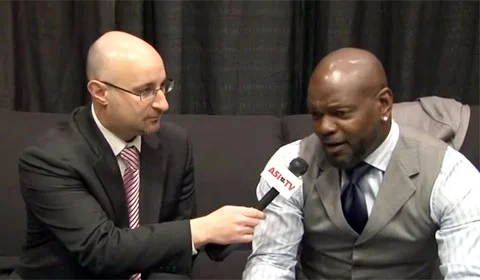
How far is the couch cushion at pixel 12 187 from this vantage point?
2186mm

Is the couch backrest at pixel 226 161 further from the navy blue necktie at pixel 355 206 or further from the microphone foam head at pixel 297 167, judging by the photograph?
the microphone foam head at pixel 297 167

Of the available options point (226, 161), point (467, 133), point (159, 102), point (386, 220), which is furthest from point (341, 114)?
point (467, 133)

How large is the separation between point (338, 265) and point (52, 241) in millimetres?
717

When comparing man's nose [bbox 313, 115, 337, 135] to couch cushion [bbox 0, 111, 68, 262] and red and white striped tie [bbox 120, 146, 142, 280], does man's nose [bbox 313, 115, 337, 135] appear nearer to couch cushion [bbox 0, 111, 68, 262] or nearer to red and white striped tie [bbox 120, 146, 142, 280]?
red and white striped tie [bbox 120, 146, 142, 280]

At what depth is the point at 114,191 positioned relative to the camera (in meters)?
1.68

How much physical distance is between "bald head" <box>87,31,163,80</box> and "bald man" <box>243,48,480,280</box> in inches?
16.3

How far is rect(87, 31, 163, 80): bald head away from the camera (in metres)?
1.65

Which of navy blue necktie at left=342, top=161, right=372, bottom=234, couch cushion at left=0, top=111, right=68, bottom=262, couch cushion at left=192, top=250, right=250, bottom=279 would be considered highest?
navy blue necktie at left=342, top=161, right=372, bottom=234

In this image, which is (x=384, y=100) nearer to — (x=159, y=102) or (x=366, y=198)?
(x=366, y=198)

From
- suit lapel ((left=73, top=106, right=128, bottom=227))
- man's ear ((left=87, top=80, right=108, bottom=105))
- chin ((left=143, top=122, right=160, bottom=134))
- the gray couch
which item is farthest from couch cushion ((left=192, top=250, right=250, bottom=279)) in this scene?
man's ear ((left=87, top=80, right=108, bottom=105))

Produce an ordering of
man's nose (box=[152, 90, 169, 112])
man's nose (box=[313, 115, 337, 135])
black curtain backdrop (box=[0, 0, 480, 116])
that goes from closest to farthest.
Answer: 1. man's nose (box=[313, 115, 337, 135])
2. man's nose (box=[152, 90, 169, 112])
3. black curtain backdrop (box=[0, 0, 480, 116])

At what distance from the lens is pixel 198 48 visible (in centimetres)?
261

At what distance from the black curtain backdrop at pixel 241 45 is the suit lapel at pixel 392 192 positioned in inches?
41.7

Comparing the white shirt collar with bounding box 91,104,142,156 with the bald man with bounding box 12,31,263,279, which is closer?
the bald man with bounding box 12,31,263,279
